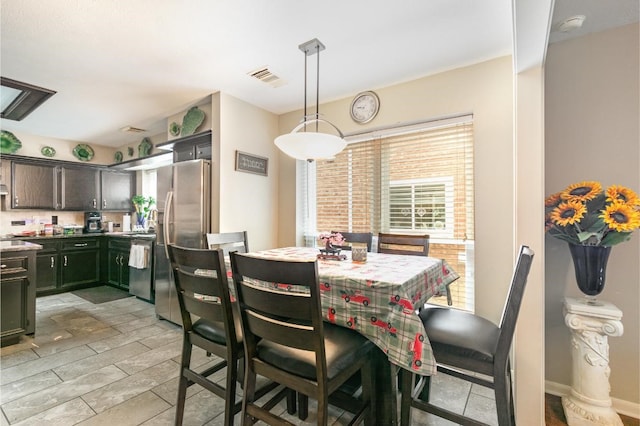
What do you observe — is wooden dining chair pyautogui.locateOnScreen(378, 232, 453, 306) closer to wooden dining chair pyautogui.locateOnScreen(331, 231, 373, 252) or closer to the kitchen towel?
wooden dining chair pyautogui.locateOnScreen(331, 231, 373, 252)

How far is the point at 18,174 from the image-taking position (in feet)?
14.8

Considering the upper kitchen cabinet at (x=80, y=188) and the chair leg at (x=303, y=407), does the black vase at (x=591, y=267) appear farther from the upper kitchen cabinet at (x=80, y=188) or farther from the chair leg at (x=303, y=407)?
the upper kitchen cabinet at (x=80, y=188)

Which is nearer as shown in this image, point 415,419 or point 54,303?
point 415,419

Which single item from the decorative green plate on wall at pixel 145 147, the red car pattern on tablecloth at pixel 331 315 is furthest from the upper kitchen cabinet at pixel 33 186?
the red car pattern on tablecloth at pixel 331 315

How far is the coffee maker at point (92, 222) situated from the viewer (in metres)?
5.28

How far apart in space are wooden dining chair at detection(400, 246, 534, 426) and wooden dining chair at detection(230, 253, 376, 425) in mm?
328

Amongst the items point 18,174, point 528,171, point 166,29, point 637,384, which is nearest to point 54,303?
point 18,174

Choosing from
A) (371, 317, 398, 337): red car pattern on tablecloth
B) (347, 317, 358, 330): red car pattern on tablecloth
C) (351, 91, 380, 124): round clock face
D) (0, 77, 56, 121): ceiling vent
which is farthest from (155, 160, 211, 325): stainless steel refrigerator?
(371, 317, 398, 337): red car pattern on tablecloth

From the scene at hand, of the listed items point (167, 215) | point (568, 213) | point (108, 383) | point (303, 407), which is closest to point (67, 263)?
point (167, 215)

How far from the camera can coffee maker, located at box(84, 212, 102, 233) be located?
17.3 feet

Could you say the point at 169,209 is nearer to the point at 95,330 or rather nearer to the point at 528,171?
the point at 95,330

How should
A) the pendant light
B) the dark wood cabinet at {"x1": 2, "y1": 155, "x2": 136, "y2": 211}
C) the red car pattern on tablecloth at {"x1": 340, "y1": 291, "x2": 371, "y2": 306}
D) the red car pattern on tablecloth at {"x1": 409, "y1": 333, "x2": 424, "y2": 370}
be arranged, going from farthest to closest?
the dark wood cabinet at {"x1": 2, "y1": 155, "x2": 136, "y2": 211} → the pendant light → the red car pattern on tablecloth at {"x1": 340, "y1": 291, "x2": 371, "y2": 306} → the red car pattern on tablecloth at {"x1": 409, "y1": 333, "x2": 424, "y2": 370}

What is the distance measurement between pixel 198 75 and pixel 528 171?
9.46ft

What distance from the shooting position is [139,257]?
13.5ft
